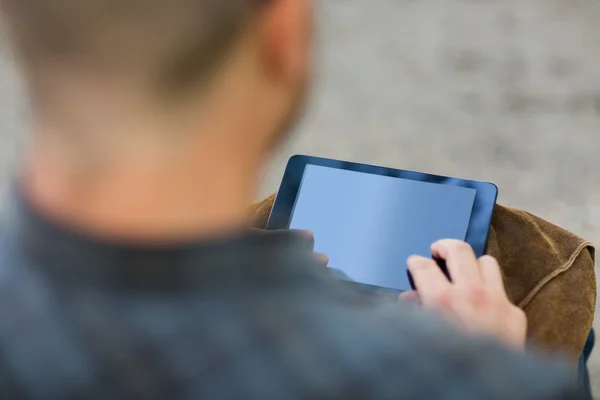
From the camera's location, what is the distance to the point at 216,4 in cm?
28

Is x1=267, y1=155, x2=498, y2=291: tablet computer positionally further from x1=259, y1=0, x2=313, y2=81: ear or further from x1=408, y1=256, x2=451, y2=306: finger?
x1=259, y1=0, x2=313, y2=81: ear

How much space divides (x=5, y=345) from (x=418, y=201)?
0.50m

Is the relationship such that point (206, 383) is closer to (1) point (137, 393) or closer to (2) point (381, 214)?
(1) point (137, 393)

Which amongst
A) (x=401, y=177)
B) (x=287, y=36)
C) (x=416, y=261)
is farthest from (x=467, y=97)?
(x=287, y=36)

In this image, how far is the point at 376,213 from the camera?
749 mm

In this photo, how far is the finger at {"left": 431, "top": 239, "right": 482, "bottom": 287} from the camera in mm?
594

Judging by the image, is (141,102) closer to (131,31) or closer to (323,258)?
(131,31)

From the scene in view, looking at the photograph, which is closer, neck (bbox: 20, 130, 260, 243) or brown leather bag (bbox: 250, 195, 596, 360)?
neck (bbox: 20, 130, 260, 243)

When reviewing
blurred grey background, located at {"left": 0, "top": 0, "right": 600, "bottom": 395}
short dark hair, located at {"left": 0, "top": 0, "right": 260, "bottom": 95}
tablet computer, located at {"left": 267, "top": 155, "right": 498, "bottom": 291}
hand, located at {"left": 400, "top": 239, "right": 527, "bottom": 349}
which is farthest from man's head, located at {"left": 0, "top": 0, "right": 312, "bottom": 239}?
blurred grey background, located at {"left": 0, "top": 0, "right": 600, "bottom": 395}

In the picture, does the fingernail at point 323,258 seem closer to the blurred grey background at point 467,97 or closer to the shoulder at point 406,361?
the shoulder at point 406,361

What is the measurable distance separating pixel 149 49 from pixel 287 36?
0.19 feet

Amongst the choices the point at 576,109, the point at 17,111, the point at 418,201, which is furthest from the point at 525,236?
the point at 17,111

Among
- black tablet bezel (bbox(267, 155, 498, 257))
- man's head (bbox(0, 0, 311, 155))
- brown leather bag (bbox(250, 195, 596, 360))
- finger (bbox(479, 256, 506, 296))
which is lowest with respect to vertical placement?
brown leather bag (bbox(250, 195, 596, 360))

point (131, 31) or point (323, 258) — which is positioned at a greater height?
point (131, 31)
